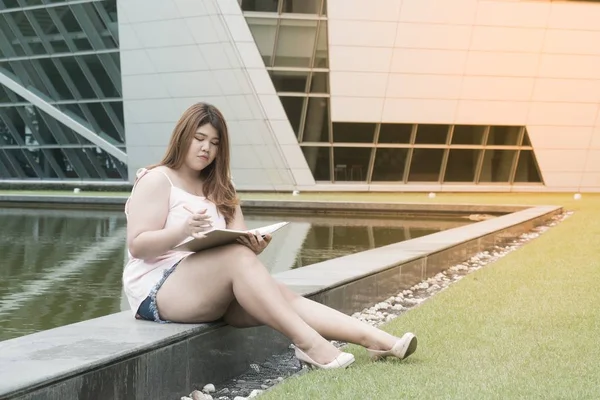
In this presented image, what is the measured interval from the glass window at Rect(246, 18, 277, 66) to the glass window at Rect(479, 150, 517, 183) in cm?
972

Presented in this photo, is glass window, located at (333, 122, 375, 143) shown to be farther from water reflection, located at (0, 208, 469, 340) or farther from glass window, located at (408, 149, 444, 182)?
water reflection, located at (0, 208, 469, 340)

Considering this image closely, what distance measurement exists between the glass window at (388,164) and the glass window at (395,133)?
1.58ft

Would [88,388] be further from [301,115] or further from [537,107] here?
[537,107]

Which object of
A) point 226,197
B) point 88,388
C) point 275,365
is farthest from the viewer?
point 275,365

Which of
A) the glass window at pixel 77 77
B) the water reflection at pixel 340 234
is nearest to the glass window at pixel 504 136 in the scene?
the water reflection at pixel 340 234

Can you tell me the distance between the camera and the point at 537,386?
4504 mm

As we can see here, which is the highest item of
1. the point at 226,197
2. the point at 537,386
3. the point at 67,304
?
the point at 226,197

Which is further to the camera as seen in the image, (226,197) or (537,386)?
(226,197)

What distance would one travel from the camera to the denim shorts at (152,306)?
18.0 ft

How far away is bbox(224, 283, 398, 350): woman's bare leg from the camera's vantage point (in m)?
5.43

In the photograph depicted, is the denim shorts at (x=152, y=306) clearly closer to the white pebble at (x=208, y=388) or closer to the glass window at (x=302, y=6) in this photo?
the white pebble at (x=208, y=388)

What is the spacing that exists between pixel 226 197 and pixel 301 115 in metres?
30.5

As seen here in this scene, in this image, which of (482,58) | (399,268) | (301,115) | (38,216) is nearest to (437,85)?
(482,58)

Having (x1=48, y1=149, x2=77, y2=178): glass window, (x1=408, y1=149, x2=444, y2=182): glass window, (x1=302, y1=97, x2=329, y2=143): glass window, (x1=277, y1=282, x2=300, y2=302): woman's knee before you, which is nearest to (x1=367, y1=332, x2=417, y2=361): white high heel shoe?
(x1=277, y1=282, x2=300, y2=302): woman's knee
